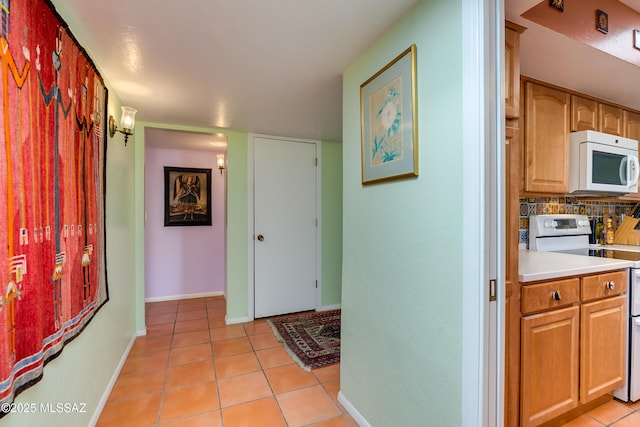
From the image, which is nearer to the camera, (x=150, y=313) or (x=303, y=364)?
(x=303, y=364)

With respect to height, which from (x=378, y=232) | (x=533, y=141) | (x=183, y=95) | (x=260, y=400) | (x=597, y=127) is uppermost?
(x=183, y=95)

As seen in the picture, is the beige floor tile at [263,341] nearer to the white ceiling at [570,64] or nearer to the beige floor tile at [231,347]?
the beige floor tile at [231,347]

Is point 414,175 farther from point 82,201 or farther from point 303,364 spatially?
point 303,364

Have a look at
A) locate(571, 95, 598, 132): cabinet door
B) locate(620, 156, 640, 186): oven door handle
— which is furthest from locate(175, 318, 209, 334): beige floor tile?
locate(620, 156, 640, 186): oven door handle

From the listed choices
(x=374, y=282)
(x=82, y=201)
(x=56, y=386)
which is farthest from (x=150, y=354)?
(x=374, y=282)

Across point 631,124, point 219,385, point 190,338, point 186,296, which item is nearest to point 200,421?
point 219,385

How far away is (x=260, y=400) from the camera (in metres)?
1.85

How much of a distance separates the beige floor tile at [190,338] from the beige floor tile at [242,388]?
2.48ft

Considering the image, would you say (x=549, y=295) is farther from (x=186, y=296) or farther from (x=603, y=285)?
(x=186, y=296)

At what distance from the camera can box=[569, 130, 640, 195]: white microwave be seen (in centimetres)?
193

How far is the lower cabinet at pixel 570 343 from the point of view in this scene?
1.35 m

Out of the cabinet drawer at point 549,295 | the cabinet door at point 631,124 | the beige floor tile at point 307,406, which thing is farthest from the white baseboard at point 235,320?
the cabinet door at point 631,124

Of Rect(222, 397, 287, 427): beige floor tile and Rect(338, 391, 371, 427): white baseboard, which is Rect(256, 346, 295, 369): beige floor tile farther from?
Rect(338, 391, 371, 427): white baseboard

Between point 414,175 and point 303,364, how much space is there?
5.93 feet
